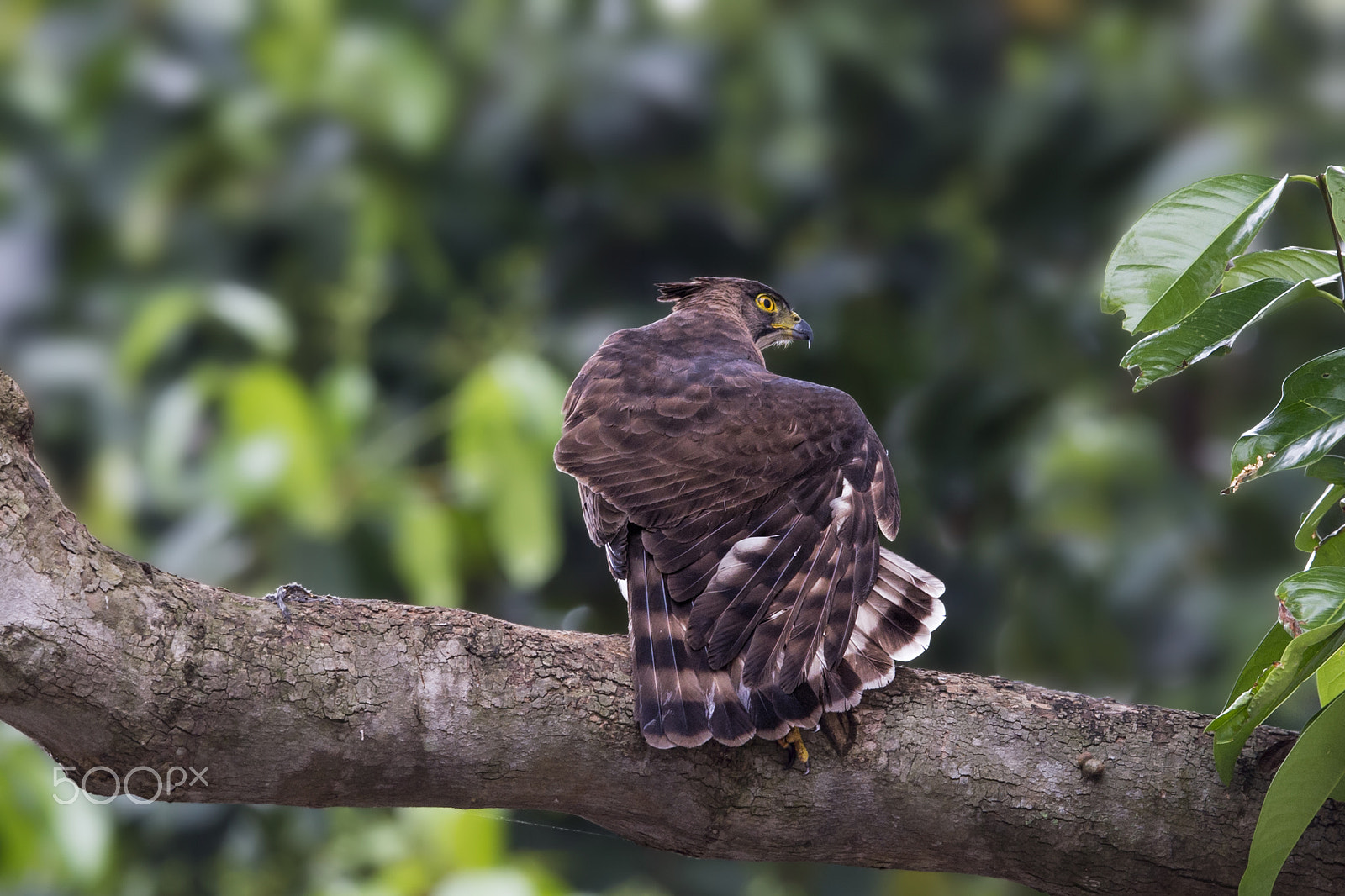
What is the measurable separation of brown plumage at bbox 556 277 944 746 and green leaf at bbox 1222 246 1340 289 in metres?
0.69

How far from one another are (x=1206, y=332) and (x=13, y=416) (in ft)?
4.68

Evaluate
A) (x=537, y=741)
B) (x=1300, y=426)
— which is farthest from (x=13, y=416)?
(x=1300, y=426)

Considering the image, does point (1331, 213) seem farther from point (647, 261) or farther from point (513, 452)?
point (647, 261)

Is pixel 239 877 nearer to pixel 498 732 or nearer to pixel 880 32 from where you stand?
pixel 498 732

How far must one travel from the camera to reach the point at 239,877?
14.2 feet

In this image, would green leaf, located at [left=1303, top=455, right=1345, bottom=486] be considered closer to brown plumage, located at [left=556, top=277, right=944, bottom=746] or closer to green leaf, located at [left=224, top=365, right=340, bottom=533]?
brown plumage, located at [left=556, top=277, right=944, bottom=746]

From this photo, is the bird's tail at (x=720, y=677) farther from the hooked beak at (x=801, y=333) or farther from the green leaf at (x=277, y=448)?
the green leaf at (x=277, y=448)

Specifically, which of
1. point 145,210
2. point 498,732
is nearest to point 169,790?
point 498,732

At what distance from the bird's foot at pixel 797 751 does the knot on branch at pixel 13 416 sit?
1.07 meters

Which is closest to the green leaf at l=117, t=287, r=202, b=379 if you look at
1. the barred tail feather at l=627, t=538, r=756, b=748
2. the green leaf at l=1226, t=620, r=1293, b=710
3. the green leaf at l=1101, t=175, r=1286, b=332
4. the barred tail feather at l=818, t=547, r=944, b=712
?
the barred tail feather at l=627, t=538, r=756, b=748

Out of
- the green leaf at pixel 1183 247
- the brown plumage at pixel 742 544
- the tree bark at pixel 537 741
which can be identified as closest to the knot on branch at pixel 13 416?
the tree bark at pixel 537 741

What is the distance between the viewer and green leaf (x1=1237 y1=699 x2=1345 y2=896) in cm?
146

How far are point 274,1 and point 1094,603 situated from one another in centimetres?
350

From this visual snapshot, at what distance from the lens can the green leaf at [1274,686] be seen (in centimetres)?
134
